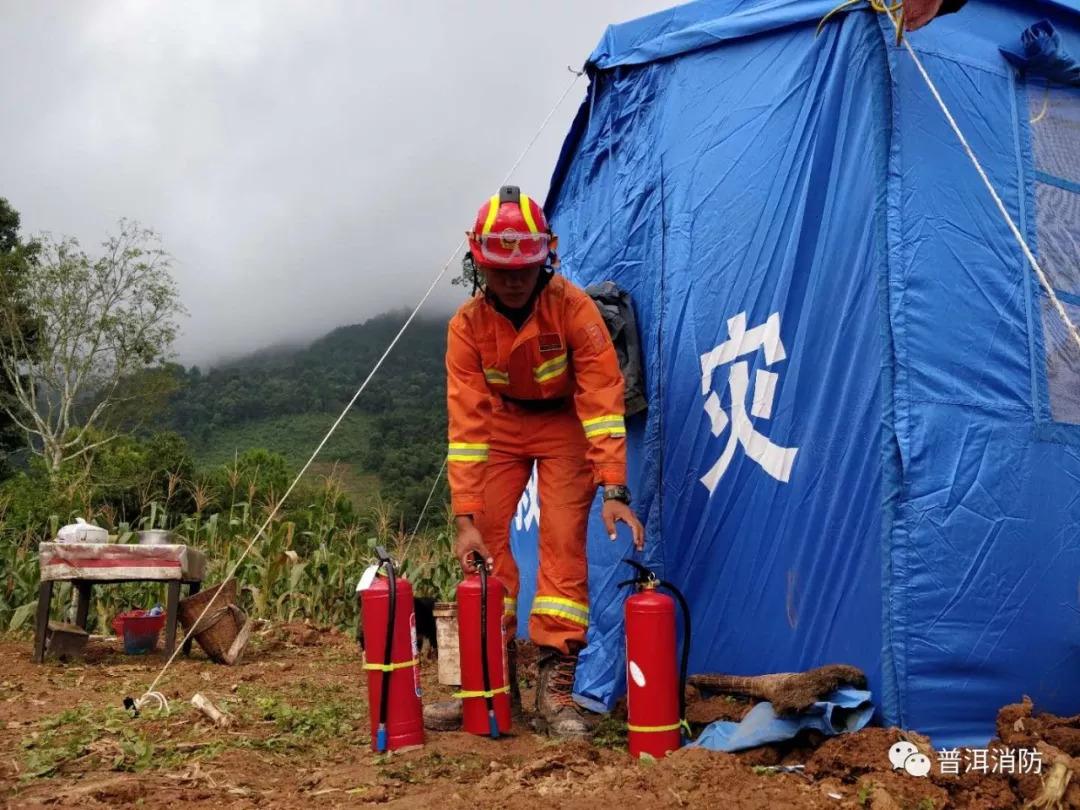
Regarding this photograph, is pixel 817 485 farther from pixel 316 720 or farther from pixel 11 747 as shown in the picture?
pixel 11 747

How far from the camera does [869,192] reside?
307 centimetres

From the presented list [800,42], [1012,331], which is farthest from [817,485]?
[800,42]

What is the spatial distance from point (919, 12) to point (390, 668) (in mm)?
2542

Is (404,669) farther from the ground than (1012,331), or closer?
closer

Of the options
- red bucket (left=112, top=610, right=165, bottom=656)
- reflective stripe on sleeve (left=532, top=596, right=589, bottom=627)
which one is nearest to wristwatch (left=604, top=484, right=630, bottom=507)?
reflective stripe on sleeve (left=532, top=596, right=589, bottom=627)

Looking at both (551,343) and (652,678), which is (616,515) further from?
(551,343)

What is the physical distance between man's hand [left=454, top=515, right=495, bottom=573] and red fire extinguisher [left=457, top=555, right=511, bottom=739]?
43mm

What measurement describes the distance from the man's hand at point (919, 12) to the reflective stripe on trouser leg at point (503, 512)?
1960 mm

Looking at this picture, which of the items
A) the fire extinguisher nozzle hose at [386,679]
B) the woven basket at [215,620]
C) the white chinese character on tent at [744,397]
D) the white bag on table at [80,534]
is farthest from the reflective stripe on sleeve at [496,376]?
the white bag on table at [80,534]

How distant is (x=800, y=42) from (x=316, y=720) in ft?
9.97

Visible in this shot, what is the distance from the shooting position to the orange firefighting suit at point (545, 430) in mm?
3451

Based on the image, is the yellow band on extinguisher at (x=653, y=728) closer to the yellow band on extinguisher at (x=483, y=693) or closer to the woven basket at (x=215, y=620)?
the yellow band on extinguisher at (x=483, y=693)

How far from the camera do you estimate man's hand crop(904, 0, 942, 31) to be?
2.79 m

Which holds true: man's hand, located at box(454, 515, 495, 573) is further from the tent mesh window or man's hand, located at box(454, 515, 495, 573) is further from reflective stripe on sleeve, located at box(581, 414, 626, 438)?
the tent mesh window
